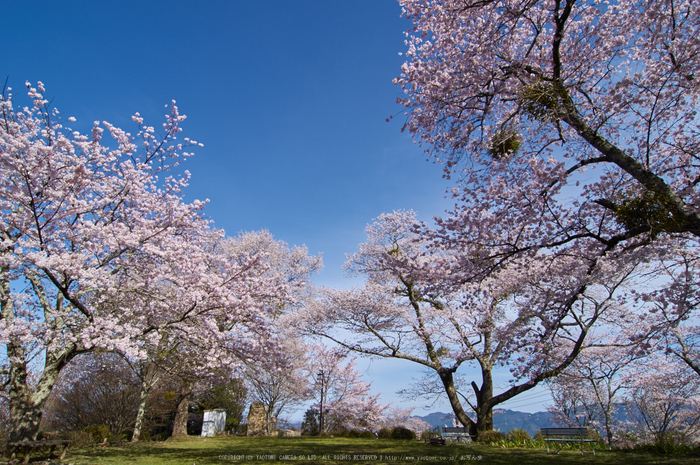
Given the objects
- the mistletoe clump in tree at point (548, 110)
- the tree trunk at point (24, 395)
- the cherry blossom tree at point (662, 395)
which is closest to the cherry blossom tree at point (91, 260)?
the tree trunk at point (24, 395)

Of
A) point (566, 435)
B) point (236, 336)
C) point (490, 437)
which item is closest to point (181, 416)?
point (236, 336)

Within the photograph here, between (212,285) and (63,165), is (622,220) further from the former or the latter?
(63,165)

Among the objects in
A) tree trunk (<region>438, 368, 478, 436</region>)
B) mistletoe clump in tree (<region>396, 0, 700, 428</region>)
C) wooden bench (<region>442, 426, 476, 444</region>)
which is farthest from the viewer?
tree trunk (<region>438, 368, 478, 436</region>)

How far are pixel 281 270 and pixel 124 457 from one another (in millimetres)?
12508

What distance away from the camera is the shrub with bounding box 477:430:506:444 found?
11.7 metres

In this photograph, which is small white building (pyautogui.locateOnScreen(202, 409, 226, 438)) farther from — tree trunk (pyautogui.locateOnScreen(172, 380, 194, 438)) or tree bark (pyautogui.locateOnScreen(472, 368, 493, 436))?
tree bark (pyautogui.locateOnScreen(472, 368, 493, 436))

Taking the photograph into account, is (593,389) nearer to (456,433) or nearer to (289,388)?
(456,433)

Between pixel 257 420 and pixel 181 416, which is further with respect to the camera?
pixel 257 420

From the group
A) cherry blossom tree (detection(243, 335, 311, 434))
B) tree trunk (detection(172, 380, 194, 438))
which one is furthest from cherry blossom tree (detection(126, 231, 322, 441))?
cherry blossom tree (detection(243, 335, 311, 434))

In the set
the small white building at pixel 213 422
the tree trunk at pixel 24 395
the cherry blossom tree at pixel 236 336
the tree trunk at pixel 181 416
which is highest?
the cherry blossom tree at pixel 236 336

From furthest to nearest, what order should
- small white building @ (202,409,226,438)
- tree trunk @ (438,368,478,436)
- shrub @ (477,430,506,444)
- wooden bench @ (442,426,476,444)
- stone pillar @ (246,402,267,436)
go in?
stone pillar @ (246,402,267,436)
small white building @ (202,409,226,438)
tree trunk @ (438,368,478,436)
wooden bench @ (442,426,476,444)
shrub @ (477,430,506,444)

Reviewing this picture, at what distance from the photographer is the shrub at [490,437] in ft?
38.5

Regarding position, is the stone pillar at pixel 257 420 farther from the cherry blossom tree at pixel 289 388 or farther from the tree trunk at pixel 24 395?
the tree trunk at pixel 24 395

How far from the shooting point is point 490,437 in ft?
39.0
